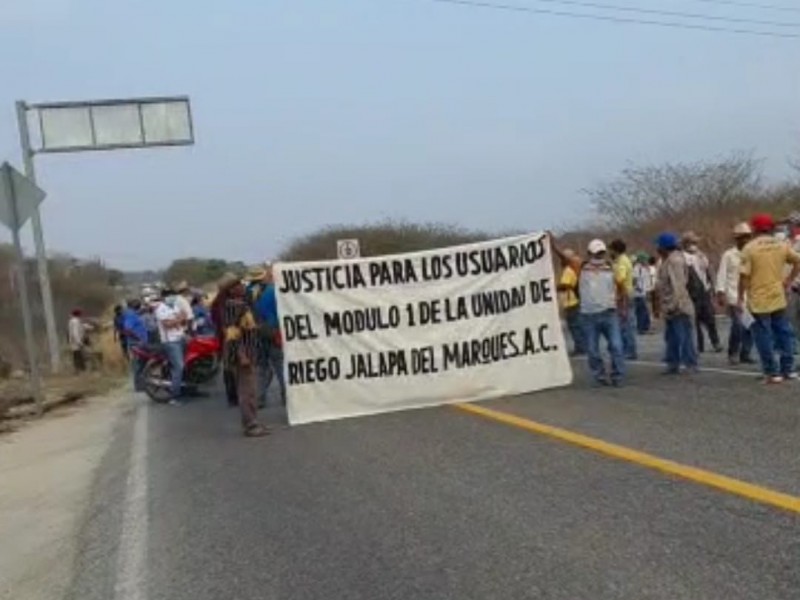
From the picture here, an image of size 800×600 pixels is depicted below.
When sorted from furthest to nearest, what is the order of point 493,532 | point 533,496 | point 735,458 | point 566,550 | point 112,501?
1. point 112,501
2. point 735,458
3. point 533,496
4. point 493,532
5. point 566,550

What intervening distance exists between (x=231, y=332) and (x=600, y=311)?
4.34 meters

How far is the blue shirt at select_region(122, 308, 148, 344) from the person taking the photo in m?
19.8

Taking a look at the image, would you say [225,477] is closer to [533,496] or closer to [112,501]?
[112,501]

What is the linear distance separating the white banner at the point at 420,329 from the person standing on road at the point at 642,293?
1086 centimetres

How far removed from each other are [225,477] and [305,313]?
12.2 feet

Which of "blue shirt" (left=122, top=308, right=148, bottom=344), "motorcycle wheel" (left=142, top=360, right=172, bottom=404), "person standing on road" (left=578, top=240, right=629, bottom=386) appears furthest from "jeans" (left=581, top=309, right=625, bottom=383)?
"blue shirt" (left=122, top=308, right=148, bottom=344)

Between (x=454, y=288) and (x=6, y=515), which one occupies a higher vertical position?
(x=454, y=288)

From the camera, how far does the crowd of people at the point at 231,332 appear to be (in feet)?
40.5

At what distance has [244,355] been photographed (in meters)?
12.2

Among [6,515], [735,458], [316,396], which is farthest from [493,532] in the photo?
[316,396]

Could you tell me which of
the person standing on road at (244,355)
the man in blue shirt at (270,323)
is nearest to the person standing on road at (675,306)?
the man in blue shirt at (270,323)

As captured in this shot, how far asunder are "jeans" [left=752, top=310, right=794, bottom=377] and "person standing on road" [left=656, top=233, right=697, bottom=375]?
5.29 ft

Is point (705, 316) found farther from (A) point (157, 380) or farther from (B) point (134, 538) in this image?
(B) point (134, 538)

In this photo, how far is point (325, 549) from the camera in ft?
22.2
